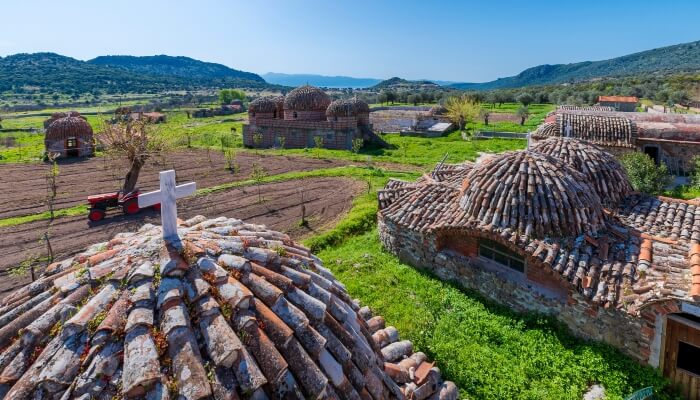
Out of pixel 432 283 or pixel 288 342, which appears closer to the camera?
pixel 288 342

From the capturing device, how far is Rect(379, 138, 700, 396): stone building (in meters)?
8.26

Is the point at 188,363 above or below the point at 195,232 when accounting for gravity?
below

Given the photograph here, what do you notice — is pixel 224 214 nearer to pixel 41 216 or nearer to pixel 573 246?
pixel 41 216

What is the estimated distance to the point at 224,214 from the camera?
20188mm

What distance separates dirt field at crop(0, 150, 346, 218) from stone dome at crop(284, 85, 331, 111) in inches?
332

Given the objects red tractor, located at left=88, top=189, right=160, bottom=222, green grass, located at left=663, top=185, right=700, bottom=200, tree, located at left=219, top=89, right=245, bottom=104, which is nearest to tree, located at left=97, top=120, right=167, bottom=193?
red tractor, located at left=88, top=189, right=160, bottom=222

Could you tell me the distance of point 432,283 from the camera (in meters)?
12.2

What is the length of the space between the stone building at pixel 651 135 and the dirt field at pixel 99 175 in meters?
17.9

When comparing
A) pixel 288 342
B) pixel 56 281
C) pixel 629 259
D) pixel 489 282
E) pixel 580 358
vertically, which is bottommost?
pixel 580 358

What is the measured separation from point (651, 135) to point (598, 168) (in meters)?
15.4

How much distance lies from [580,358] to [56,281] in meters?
9.57

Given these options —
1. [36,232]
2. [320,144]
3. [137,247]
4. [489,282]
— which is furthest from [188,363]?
[320,144]

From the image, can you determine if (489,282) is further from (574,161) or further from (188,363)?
(188,363)

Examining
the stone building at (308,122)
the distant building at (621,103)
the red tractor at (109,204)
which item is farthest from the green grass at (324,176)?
the distant building at (621,103)
